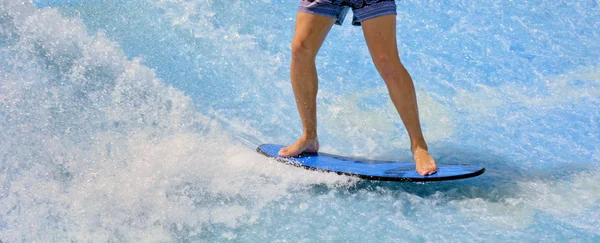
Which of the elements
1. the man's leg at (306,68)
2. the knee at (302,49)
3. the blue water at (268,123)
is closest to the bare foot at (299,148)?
the man's leg at (306,68)

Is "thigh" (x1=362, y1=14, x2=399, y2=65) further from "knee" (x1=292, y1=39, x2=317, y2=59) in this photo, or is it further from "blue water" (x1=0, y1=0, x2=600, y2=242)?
"blue water" (x1=0, y1=0, x2=600, y2=242)

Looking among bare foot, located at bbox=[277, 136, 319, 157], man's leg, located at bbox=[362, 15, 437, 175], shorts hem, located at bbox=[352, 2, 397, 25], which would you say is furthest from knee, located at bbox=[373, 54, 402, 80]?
bare foot, located at bbox=[277, 136, 319, 157]

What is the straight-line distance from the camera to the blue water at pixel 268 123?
2910mm

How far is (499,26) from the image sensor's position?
19.3ft

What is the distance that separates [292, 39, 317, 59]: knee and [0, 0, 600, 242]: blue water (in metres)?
0.56

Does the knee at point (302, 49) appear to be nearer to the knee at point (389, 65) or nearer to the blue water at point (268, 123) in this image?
the knee at point (389, 65)

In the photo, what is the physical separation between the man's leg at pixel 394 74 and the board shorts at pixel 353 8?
28mm

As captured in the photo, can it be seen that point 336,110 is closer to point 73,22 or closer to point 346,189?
point 346,189

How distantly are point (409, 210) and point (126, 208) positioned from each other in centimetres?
124

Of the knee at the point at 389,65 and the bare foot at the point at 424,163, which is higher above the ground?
the knee at the point at 389,65

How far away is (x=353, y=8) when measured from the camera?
3.17 meters

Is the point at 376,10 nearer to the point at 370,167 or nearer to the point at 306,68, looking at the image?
the point at 306,68

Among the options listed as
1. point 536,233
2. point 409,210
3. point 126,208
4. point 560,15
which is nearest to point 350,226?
point 409,210

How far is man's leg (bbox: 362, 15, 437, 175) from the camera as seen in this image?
317 centimetres
